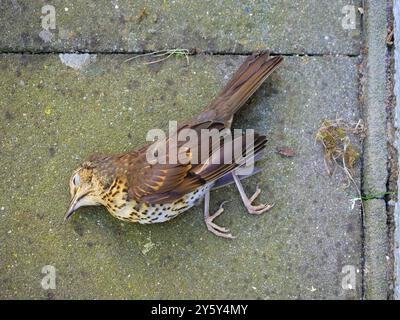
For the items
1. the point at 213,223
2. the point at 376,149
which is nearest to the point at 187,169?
the point at 213,223

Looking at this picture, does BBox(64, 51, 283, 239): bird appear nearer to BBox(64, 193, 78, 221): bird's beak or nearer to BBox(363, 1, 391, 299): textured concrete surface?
BBox(64, 193, 78, 221): bird's beak

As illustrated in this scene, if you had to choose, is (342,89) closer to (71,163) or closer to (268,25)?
(268,25)

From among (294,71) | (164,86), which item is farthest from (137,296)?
(294,71)

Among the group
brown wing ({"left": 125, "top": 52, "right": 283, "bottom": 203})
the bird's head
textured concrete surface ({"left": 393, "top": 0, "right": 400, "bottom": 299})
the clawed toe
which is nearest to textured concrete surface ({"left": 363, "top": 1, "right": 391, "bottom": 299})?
textured concrete surface ({"left": 393, "top": 0, "right": 400, "bottom": 299})

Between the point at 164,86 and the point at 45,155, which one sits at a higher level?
the point at 164,86

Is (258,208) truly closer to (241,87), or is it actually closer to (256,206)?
(256,206)

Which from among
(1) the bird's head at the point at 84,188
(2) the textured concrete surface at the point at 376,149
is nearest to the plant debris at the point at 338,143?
(2) the textured concrete surface at the point at 376,149
